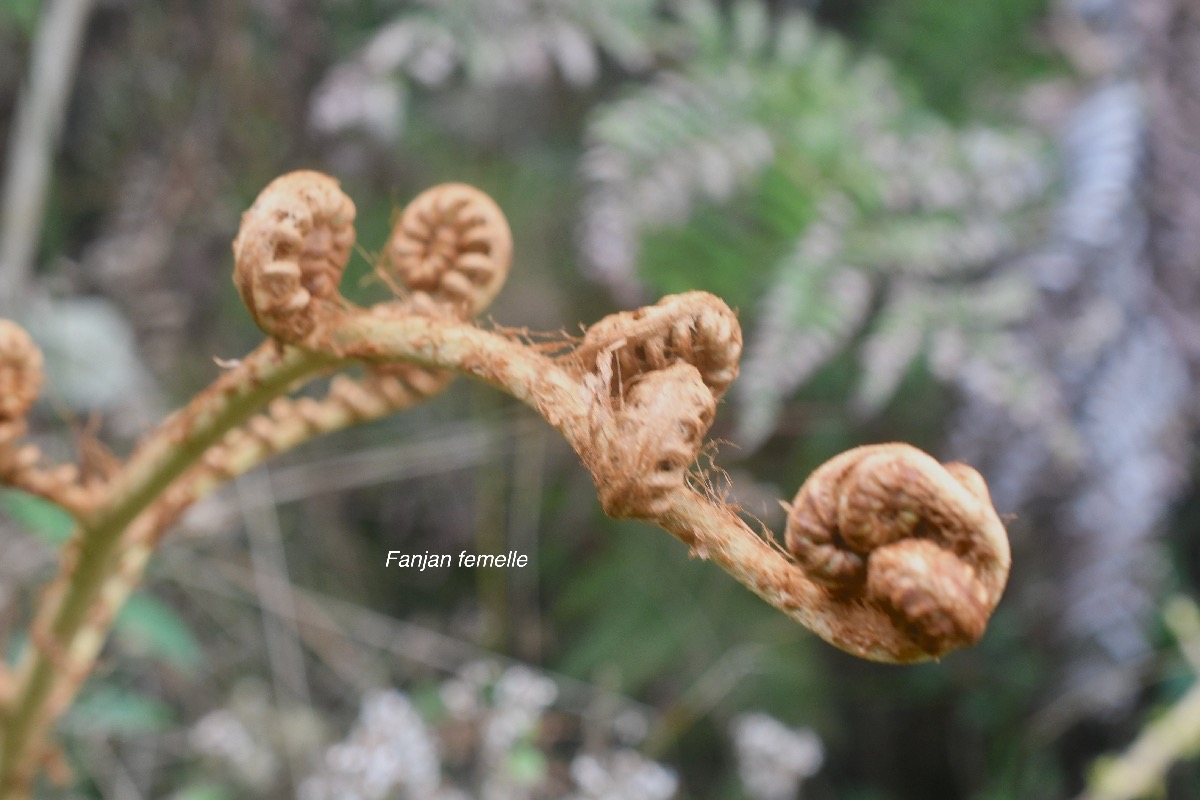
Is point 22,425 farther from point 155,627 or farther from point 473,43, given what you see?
point 473,43

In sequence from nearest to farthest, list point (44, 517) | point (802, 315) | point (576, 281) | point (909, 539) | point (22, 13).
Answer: point (909, 539), point (44, 517), point (802, 315), point (22, 13), point (576, 281)

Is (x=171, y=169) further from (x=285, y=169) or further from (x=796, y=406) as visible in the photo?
(x=796, y=406)

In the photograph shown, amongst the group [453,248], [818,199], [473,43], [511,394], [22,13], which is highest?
[22,13]

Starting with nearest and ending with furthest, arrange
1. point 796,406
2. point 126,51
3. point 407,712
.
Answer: point 407,712 → point 796,406 → point 126,51

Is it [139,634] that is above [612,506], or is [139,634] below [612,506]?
above

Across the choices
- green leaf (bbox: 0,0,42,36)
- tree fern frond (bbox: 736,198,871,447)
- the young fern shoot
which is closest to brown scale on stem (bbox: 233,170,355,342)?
the young fern shoot

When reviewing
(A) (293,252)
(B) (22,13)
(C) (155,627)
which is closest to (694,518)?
(A) (293,252)

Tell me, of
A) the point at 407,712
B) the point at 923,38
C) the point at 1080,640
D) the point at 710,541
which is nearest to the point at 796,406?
the point at 1080,640

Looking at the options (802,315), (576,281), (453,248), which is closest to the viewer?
(453,248)
